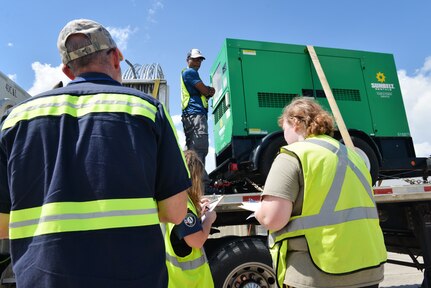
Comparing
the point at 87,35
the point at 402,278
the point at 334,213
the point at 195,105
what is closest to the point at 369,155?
the point at 195,105

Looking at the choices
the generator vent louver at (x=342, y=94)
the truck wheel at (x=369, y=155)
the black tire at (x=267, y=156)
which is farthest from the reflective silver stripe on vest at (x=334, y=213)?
the generator vent louver at (x=342, y=94)

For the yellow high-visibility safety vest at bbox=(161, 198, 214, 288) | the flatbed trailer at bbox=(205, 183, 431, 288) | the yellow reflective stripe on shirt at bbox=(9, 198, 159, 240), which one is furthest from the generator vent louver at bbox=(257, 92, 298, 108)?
the yellow reflective stripe on shirt at bbox=(9, 198, 159, 240)

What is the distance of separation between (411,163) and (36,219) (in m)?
5.61

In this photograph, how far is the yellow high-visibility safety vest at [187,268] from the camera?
2.13 meters

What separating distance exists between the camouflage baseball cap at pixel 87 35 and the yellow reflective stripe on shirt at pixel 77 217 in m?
0.60

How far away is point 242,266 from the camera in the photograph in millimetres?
3430

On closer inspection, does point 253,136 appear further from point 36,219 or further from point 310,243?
point 36,219

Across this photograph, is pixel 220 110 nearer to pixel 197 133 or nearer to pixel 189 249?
pixel 197 133

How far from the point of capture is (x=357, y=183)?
1819mm

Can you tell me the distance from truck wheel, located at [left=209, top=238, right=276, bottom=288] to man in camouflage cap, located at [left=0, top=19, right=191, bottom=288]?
2271 mm

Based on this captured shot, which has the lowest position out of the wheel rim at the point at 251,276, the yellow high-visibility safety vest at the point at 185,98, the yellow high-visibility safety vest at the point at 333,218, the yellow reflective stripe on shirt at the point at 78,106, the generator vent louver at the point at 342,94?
the wheel rim at the point at 251,276

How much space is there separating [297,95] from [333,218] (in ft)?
13.1

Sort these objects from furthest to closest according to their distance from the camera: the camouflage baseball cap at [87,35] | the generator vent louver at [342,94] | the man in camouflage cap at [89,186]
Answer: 1. the generator vent louver at [342,94]
2. the camouflage baseball cap at [87,35]
3. the man in camouflage cap at [89,186]

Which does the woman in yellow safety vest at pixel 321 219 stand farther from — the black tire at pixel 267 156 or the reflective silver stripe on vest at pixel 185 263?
the black tire at pixel 267 156
